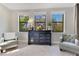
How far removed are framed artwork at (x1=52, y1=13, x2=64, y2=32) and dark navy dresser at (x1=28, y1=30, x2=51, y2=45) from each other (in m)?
0.19

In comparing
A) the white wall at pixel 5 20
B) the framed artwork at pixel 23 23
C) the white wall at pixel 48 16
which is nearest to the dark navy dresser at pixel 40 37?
the white wall at pixel 48 16

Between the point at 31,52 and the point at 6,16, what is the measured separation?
3.06ft

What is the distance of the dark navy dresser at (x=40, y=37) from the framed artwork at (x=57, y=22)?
19cm

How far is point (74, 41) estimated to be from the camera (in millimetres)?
2453

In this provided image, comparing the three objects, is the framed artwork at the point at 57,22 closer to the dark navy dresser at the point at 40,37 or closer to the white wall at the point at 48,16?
the white wall at the point at 48,16

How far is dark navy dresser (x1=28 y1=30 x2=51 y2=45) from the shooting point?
2.65 meters

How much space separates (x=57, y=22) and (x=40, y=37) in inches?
21.2

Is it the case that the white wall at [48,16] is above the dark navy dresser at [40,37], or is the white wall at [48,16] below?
above

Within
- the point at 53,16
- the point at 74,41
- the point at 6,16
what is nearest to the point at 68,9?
the point at 53,16

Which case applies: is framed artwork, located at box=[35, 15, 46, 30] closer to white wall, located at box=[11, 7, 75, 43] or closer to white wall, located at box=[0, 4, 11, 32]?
white wall, located at box=[11, 7, 75, 43]

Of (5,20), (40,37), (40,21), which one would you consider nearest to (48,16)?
(40,21)

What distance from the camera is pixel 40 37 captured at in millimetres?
2701

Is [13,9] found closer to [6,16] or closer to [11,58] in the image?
[6,16]

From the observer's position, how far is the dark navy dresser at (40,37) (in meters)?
2.65
